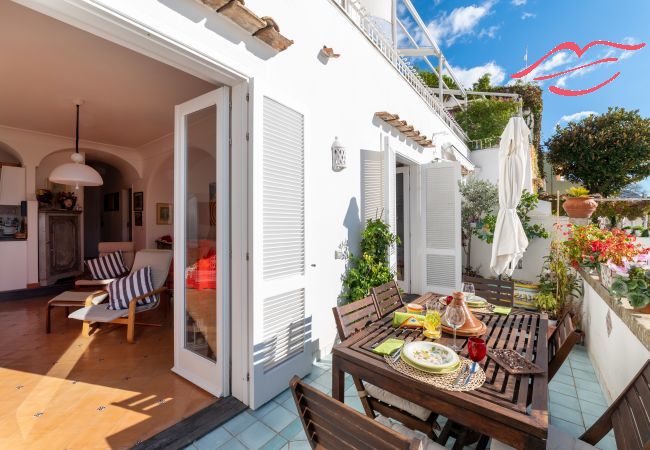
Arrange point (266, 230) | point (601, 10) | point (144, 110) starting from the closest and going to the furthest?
point (266, 230)
point (144, 110)
point (601, 10)

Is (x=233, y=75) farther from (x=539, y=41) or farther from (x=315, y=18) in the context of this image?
(x=539, y=41)

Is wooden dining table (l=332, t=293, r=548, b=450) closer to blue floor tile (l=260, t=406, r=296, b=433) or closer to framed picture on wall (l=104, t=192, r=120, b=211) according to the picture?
blue floor tile (l=260, t=406, r=296, b=433)

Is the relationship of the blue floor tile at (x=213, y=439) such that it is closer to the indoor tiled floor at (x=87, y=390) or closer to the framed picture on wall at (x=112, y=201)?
the indoor tiled floor at (x=87, y=390)

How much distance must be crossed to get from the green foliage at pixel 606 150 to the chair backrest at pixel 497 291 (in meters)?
14.2

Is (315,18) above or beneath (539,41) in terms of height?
beneath

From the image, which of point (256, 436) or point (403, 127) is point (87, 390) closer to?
point (256, 436)

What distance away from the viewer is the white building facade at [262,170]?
1956 mm

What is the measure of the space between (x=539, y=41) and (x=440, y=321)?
35.7 feet

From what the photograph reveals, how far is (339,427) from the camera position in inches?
41.1

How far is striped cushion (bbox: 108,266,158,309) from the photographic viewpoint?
12.3 feet

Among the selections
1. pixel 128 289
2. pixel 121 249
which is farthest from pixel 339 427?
pixel 121 249

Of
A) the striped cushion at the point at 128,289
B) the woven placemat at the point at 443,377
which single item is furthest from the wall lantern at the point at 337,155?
the striped cushion at the point at 128,289

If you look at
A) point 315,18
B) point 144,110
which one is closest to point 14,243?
point 144,110

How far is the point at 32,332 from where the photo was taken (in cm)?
391
